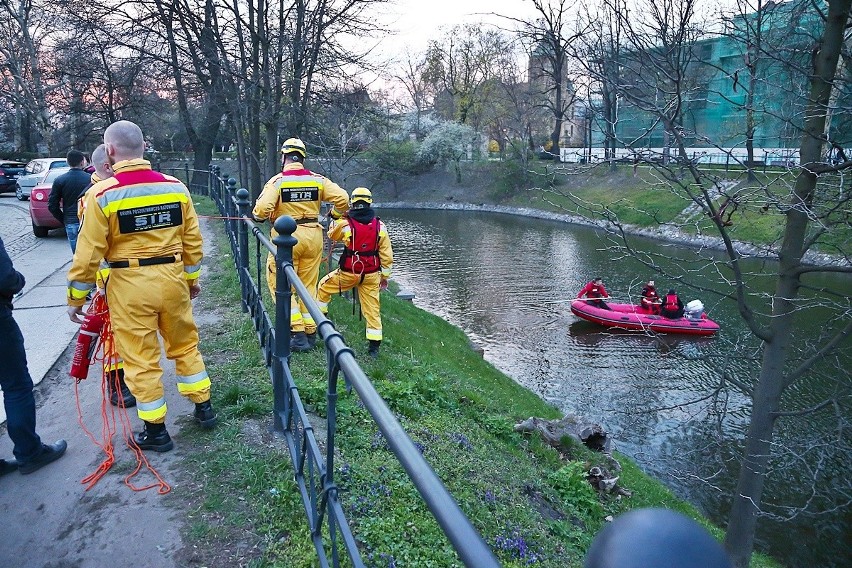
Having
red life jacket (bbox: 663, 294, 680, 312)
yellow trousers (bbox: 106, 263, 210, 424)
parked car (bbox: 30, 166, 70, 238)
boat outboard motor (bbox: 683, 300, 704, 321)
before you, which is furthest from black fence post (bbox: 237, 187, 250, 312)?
boat outboard motor (bbox: 683, 300, 704, 321)

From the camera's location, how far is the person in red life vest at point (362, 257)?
689cm

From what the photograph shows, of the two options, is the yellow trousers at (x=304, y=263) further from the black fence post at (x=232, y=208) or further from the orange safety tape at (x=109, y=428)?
the black fence post at (x=232, y=208)

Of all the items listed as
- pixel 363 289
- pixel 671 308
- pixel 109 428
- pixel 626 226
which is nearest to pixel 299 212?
pixel 363 289

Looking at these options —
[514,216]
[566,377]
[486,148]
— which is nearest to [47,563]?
[566,377]

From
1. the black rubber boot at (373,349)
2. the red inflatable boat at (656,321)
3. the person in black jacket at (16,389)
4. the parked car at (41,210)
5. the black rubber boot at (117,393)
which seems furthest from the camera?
the red inflatable boat at (656,321)

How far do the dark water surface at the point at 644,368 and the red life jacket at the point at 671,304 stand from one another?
918 millimetres

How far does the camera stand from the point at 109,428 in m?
4.34

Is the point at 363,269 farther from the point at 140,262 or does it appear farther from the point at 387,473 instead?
the point at 140,262

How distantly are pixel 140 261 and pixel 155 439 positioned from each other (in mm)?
1191

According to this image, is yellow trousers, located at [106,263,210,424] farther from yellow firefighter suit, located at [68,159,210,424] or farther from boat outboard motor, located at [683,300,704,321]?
boat outboard motor, located at [683,300,704,321]

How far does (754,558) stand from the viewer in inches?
329

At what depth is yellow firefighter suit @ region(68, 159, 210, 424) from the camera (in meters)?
3.63

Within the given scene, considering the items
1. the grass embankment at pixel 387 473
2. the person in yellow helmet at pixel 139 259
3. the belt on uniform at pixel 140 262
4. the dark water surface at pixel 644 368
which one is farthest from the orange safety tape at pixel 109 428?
the dark water surface at pixel 644 368

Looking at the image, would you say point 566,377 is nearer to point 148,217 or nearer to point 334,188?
point 334,188
